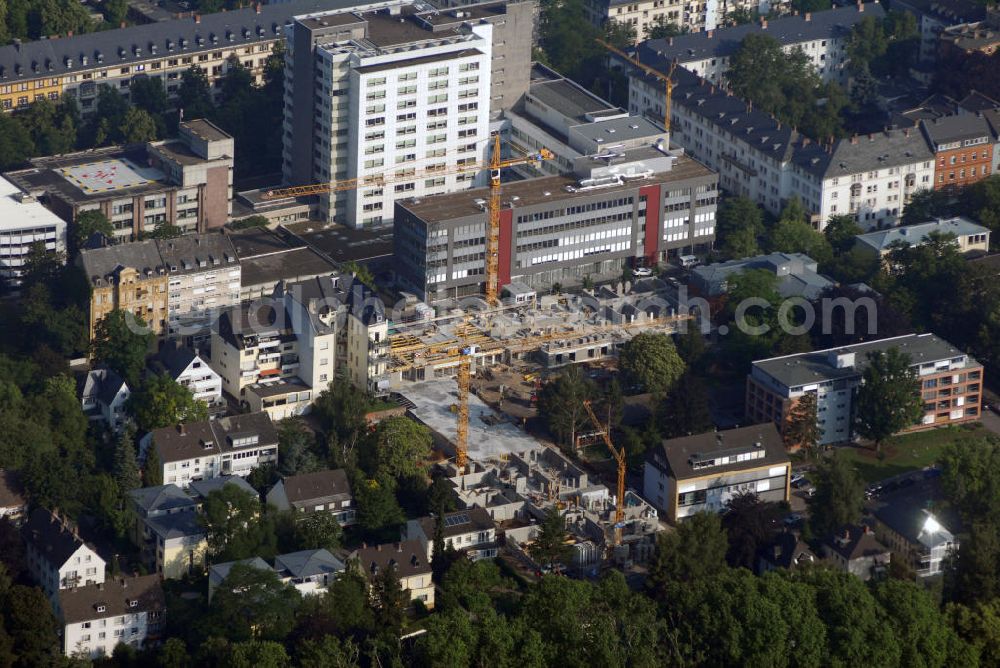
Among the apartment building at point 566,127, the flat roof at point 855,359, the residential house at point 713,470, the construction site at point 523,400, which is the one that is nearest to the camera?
the construction site at point 523,400

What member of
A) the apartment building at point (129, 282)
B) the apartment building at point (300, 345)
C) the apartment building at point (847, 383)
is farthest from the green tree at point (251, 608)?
the apartment building at point (847, 383)

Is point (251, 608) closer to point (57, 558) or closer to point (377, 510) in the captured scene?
point (57, 558)

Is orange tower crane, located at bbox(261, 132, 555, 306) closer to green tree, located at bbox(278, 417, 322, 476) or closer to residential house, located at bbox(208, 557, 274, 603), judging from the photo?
green tree, located at bbox(278, 417, 322, 476)

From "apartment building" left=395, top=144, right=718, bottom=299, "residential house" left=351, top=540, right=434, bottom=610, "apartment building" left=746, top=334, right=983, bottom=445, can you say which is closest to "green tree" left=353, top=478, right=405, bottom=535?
"residential house" left=351, top=540, right=434, bottom=610

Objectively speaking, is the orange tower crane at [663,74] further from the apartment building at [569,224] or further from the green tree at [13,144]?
the green tree at [13,144]

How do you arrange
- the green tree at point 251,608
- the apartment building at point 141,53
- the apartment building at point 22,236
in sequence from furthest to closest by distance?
the apartment building at point 141,53
the apartment building at point 22,236
the green tree at point 251,608

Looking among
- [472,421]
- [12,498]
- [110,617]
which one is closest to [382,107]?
[472,421]
